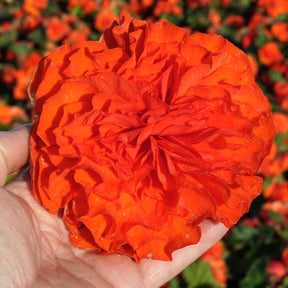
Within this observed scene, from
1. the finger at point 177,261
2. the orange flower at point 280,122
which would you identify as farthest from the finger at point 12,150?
the orange flower at point 280,122

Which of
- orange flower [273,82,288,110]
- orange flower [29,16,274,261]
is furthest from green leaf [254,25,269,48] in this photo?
orange flower [29,16,274,261]


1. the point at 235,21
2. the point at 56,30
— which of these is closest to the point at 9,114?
the point at 56,30

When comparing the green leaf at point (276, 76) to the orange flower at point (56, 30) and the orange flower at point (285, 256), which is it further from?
the orange flower at point (56, 30)

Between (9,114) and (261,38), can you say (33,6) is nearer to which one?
(9,114)

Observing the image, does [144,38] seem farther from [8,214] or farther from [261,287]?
[261,287]

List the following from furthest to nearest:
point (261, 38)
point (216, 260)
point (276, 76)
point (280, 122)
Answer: point (261, 38) → point (276, 76) → point (280, 122) → point (216, 260)

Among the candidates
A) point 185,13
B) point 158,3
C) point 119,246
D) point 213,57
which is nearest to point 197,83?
point 213,57

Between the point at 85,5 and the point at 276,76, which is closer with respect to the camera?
the point at 276,76

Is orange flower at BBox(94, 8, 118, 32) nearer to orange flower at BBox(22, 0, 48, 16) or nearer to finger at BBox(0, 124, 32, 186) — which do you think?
orange flower at BBox(22, 0, 48, 16)
